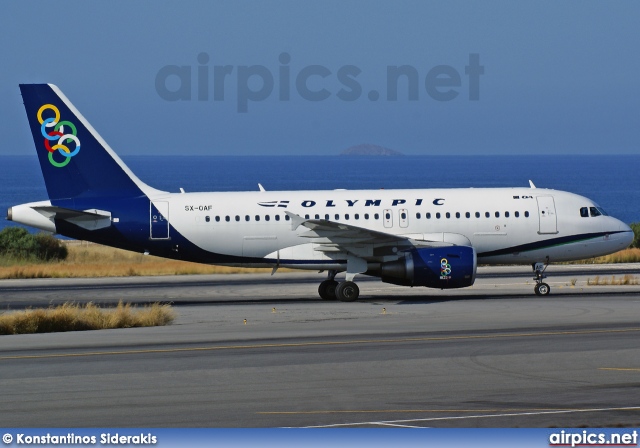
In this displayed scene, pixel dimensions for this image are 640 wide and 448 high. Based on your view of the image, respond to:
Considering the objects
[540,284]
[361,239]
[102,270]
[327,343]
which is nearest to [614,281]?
[540,284]

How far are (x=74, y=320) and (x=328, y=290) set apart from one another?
443 inches

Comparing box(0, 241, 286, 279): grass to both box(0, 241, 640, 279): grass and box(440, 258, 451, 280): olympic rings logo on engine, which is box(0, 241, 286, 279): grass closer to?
box(0, 241, 640, 279): grass

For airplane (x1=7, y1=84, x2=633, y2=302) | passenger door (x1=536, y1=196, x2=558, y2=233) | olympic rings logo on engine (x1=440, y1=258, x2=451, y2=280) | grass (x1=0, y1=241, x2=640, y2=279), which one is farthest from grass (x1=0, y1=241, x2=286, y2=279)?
olympic rings logo on engine (x1=440, y1=258, x2=451, y2=280)

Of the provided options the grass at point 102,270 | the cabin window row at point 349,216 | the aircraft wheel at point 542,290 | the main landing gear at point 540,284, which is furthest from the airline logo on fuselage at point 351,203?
the grass at point 102,270

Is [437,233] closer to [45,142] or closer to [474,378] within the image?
[45,142]

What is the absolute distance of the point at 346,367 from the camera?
21531 mm

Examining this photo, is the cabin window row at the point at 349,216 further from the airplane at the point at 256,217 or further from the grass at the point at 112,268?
the grass at the point at 112,268

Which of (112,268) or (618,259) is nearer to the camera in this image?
(112,268)

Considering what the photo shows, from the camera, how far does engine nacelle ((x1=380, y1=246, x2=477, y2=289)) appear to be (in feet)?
119

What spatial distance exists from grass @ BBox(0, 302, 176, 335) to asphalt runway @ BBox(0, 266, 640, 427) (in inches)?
44.0

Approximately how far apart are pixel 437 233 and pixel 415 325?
31.2 ft

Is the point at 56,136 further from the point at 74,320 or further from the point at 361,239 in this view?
the point at 361,239

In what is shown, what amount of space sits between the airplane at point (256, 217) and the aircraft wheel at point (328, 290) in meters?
0.03

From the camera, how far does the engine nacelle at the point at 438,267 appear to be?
119 ft
